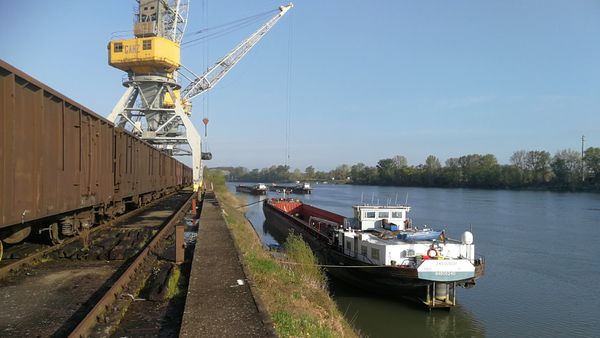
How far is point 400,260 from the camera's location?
1802 centimetres

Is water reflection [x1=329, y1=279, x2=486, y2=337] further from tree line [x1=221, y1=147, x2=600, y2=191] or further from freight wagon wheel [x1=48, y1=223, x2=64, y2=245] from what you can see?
tree line [x1=221, y1=147, x2=600, y2=191]

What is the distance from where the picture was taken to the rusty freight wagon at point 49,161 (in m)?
7.58

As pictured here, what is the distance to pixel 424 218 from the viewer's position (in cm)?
4550

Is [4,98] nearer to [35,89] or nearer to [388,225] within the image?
[35,89]

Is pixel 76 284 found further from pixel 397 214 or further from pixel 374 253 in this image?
pixel 397 214

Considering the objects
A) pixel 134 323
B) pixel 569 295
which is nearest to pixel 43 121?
pixel 134 323

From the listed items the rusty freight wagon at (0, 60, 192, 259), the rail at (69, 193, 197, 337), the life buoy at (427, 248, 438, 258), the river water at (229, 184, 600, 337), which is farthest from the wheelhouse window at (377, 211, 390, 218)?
the rail at (69, 193, 197, 337)

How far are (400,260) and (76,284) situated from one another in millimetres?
12723

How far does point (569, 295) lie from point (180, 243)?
17.5 metres

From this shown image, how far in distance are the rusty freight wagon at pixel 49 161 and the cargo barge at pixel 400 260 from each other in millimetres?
9704

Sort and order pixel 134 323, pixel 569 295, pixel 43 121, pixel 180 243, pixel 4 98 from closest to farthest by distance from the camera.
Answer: pixel 134 323 < pixel 4 98 < pixel 43 121 < pixel 180 243 < pixel 569 295

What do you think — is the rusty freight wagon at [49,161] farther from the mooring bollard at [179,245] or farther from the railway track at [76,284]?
the mooring bollard at [179,245]

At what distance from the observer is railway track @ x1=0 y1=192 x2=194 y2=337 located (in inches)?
245

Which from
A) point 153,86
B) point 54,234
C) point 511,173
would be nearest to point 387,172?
point 511,173
